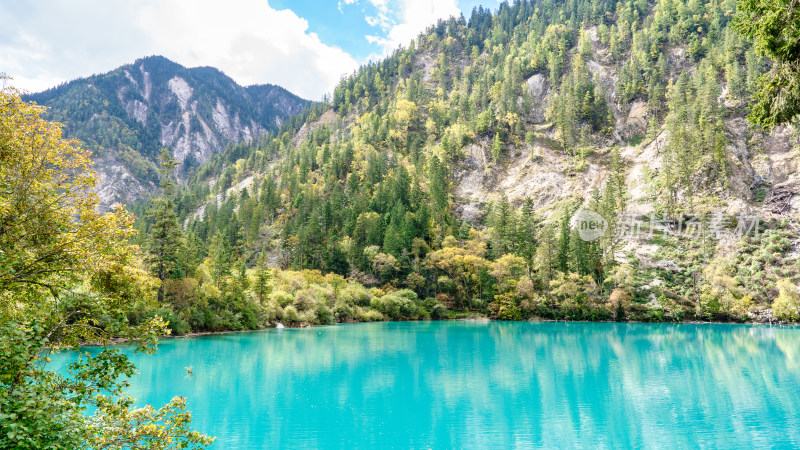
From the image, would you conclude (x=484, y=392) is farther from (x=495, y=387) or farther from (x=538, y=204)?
(x=538, y=204)

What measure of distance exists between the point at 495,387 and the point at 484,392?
1387 millimetres

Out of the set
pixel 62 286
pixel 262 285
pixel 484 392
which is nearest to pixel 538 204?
pixel 262 285

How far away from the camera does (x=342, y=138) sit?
129 metres

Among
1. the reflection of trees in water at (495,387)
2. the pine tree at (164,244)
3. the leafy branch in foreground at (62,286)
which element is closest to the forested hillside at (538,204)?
the pine tree at (164,244)

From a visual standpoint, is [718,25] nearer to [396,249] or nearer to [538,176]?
[538,176]

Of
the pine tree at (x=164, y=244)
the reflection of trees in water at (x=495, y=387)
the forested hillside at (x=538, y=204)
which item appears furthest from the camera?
the forested hillside at (x=538, y=204)

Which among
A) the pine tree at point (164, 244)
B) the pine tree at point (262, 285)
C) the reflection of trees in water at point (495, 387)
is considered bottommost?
the reflection of trees in water at point (495, 387)

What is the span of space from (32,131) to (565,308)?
6881 centimetres

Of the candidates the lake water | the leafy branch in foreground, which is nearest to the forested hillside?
the lake water

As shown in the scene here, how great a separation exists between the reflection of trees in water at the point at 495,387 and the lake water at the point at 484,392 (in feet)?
0.33

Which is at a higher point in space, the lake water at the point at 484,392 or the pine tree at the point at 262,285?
the pine tree at the point at 262,285

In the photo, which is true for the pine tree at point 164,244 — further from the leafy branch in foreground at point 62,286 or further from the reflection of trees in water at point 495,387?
the leafy branch in foreground at point 62,286

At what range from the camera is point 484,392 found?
22.9 metres

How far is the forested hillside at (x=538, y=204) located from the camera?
6041 centimetres
